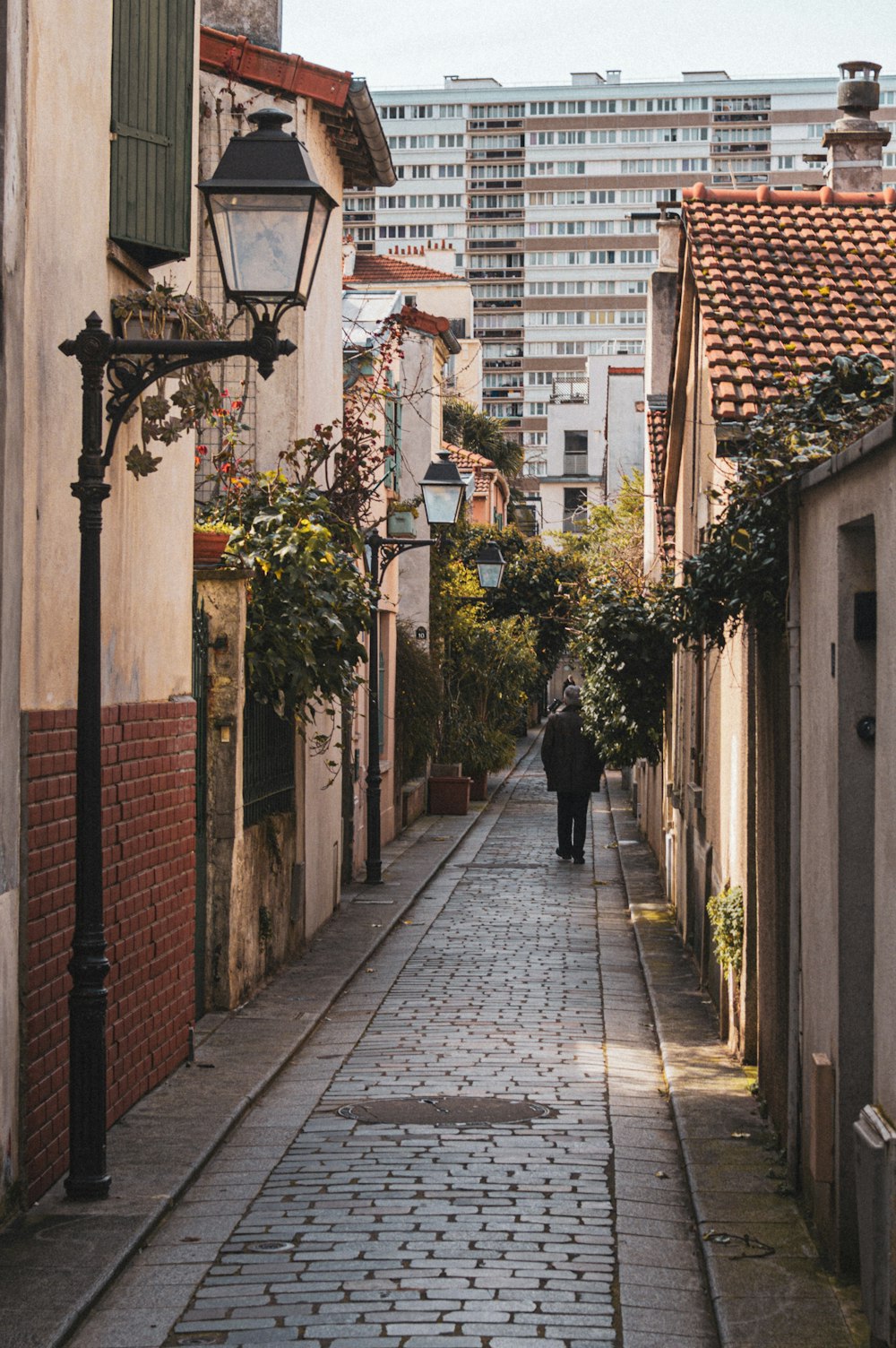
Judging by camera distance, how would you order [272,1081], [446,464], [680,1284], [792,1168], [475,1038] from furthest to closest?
[446,464] < [475,1038] < [272,1081] < [792,1168] < [680,1284]

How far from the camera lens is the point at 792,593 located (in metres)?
7.46

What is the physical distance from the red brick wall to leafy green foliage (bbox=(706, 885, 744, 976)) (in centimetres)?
311

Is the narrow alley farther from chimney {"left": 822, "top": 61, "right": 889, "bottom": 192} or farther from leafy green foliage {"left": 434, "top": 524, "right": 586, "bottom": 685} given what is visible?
leafy green foliage {"left": 434, "top": 524, "right": 586, "bottom": 685}

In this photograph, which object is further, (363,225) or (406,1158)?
(363,225)

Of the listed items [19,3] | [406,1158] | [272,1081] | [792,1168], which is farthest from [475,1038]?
[19,3]

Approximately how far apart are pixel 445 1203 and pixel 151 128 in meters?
5.22

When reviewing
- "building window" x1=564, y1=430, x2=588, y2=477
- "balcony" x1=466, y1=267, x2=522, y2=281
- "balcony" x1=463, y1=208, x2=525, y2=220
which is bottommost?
"building window" x1=564, y1=430, x2=588, y2=477

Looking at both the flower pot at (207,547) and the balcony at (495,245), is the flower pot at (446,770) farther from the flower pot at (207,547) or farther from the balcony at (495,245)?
the balcony at (495,245)

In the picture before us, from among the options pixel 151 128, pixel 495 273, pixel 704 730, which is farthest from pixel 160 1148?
pixel 495 273

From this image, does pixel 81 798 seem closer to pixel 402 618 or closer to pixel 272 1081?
pixel 272 1081

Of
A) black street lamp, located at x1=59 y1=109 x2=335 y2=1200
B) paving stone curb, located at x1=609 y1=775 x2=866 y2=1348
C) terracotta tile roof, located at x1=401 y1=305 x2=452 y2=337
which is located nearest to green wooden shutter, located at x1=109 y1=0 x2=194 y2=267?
black street lamp, located at x1=59 y1=109 x2=335 y2=1200

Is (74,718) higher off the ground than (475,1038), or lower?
higher

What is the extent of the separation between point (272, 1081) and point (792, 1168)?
336 cm

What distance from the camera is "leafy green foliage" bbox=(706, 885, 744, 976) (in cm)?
978
